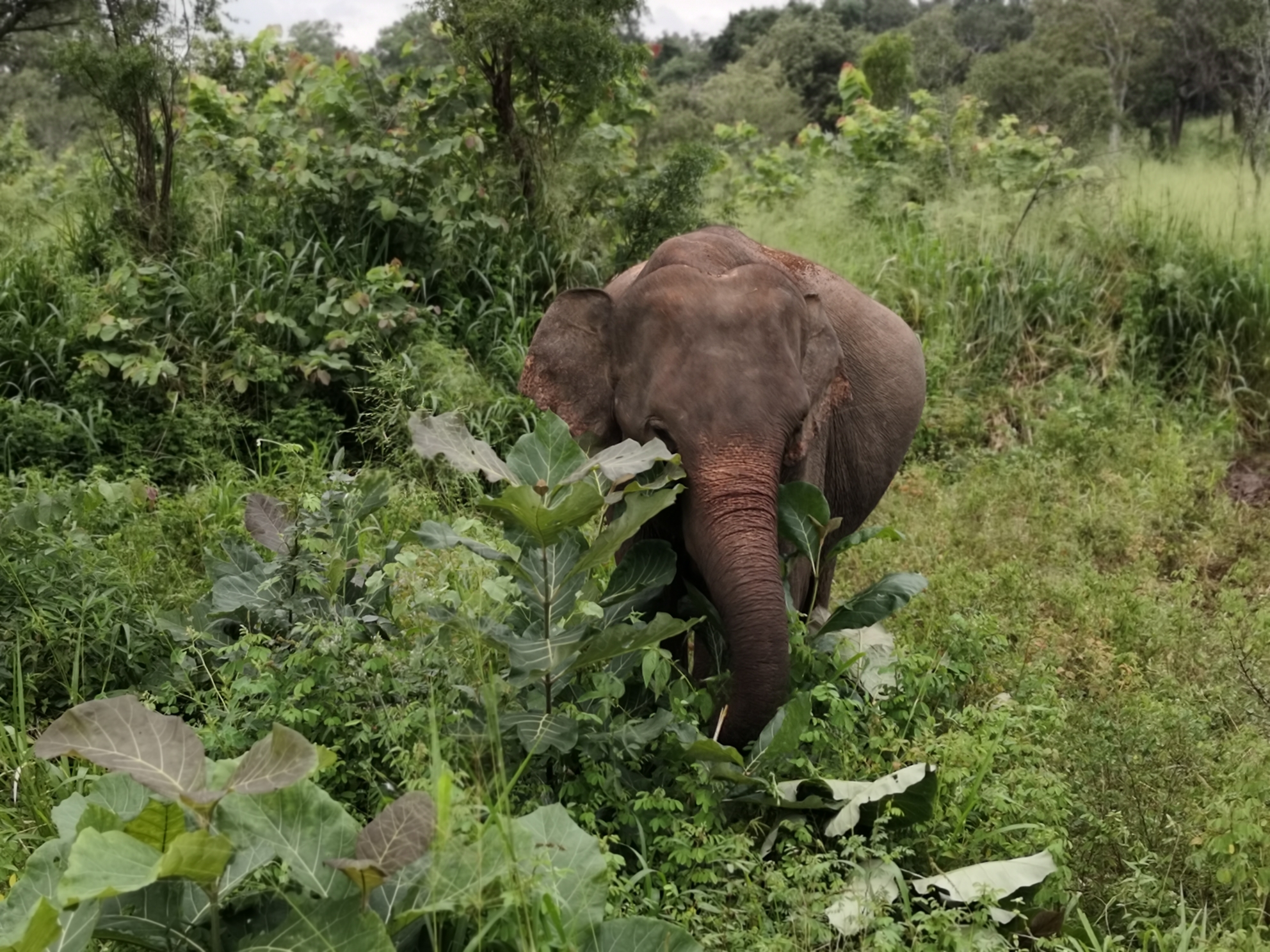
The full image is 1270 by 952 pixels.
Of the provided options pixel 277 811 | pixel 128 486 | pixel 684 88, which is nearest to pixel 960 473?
pixel 128 486

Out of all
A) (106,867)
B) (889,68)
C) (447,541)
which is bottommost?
(106,867)

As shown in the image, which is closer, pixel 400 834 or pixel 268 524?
pixel 400 834

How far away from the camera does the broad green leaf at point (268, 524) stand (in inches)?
134

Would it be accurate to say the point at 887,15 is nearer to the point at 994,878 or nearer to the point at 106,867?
Result: the point at 994,878

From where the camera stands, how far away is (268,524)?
350 centimetres

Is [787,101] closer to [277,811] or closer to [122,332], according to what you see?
[122,332]

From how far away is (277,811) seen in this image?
2.18 meters

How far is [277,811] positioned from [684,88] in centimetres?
2891

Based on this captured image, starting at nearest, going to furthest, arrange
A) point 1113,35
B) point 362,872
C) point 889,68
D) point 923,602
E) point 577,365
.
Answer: point 362,872, point 577,365, point 923,602, point 889,68, point 1113,35

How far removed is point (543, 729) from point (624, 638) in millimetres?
286

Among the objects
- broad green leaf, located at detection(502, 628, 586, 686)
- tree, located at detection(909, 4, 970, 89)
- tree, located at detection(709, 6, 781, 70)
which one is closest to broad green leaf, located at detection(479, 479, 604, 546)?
broad green leaf, located at detection(502, 628, 586, 686)

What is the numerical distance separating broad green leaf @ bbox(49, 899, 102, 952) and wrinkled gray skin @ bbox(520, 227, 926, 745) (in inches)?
65.0

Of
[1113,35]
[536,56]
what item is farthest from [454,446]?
[1113,35]

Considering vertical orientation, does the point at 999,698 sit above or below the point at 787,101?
below
